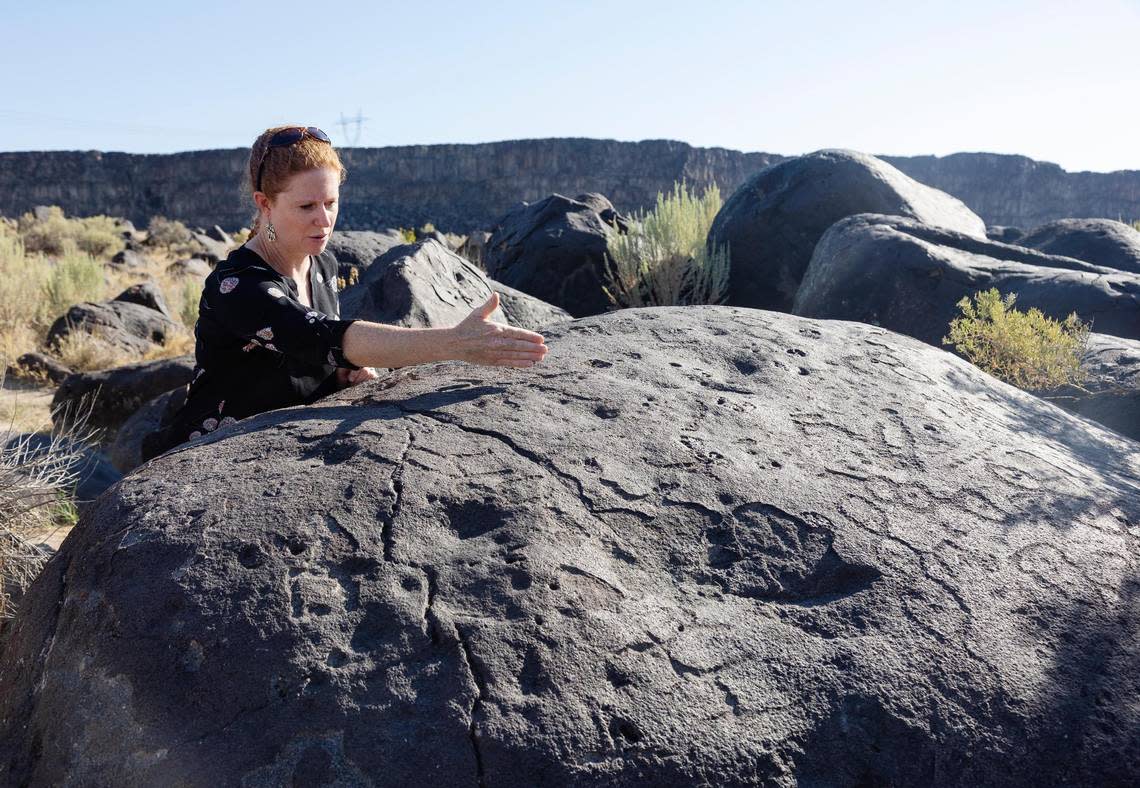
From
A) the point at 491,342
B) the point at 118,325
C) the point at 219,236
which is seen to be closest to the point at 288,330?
the point at 491,342

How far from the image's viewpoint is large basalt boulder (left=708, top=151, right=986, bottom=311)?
6453mm

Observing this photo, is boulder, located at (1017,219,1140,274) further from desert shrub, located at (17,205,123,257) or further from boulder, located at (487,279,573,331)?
desert shrub, located at (17,205,123,257)

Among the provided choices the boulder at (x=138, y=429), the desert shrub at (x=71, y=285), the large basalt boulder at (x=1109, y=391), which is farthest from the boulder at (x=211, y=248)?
the large basalt boulder at (x=1109, y=391)

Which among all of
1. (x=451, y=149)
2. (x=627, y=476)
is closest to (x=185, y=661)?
(x=627, y=476)

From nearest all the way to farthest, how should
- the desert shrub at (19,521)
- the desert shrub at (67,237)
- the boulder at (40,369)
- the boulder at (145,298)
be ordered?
the desert shrub at (19,521), the boulder at (40,369), the boulder at (145,298), the desert shrub at (67,237)

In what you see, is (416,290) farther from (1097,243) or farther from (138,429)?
(1097,243)

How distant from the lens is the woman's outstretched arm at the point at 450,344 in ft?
7.29

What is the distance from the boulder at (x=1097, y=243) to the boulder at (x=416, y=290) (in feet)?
14.3

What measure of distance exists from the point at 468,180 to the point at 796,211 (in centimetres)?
2233

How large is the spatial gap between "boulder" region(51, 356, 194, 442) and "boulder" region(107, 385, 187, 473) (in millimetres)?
739

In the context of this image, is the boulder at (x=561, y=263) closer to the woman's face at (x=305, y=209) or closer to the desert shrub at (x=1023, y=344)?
the desert shrub at (x=1023, y=344)

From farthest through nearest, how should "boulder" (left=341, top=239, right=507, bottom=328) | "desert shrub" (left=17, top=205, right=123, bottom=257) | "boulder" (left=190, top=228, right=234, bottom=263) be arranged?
"desert shrub" (left=17, top=205, right=123, bottom=257) → "boulder" (left=190, top=228, right=234, bottom=263) → "boulder" (left=341, top=239, right=507, bottom=328)

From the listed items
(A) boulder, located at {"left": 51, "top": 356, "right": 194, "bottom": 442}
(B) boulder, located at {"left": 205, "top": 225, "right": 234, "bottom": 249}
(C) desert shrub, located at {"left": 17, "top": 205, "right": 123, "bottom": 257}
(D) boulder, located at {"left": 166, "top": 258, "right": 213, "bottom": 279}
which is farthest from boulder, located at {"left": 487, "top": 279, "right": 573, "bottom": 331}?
(B) boulder, located at {"left": 205, "top": 225, "right": 234, "bottom": 249}

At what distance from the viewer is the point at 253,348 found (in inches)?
99.0
